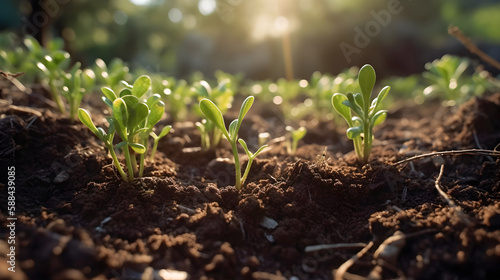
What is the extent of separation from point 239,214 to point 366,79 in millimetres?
986

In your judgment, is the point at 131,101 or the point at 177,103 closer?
the point at 131,101

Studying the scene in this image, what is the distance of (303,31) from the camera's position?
11.8 m

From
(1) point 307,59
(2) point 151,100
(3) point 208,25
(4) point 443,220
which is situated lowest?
(4) point 443,220

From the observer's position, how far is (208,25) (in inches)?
569

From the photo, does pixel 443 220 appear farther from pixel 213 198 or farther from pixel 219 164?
pixel 219 164

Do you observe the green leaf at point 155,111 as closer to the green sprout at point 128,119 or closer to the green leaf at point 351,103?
the green sprout at point 128,119

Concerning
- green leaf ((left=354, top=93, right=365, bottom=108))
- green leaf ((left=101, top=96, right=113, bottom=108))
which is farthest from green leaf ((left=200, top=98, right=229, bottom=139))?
green leaf ((left=354, top=93, right=365, bottom=108))

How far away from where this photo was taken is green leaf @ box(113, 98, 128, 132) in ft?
4.96

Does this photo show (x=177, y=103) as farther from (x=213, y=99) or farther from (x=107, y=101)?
(x=107, y=101)

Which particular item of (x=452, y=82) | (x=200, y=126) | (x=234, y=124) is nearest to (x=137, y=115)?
(x=234, y=124)

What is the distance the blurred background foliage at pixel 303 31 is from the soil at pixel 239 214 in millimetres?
7099

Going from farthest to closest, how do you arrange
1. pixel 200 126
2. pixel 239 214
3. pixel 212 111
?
1. pixel 200 126
2. pixel 212 111
3. pixel 239 214

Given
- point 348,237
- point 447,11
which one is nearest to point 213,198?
point 348,237

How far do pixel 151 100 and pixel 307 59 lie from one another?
973 cm
